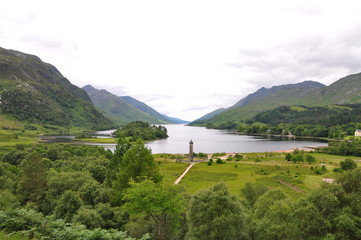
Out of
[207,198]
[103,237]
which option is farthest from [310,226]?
[103,237]

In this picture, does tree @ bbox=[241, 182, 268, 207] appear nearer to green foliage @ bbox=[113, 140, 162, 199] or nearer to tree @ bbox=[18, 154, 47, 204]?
green foliage @ bbox=[113, 140, 162, 199]

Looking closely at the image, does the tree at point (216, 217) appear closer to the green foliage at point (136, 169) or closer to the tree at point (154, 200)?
the tree at point (154, 200)

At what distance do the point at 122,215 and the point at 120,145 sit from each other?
27501 millimetres

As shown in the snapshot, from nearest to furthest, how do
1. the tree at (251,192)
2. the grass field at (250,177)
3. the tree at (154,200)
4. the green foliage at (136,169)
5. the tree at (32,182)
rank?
the tree at (154,200) < the green foliage at (136,169) < the tree at (251,192) < the tree at (32,182) < the grass field at (250,177)

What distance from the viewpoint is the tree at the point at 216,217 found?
24.0 m

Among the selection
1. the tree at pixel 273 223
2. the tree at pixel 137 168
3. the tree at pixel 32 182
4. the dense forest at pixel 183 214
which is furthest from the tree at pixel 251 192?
the tree at pixel 32 182

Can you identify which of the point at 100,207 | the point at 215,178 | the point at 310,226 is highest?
the point at 310,226

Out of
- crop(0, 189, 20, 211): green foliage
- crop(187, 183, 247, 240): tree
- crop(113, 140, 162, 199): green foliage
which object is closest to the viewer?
crop(187, 183, 247, 240): tree

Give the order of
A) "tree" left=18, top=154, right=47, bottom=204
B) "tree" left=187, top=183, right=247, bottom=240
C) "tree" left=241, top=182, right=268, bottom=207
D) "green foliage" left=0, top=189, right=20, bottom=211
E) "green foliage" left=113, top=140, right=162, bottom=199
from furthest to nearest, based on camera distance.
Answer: "tree" left=18, top=154, right=47, bottom=204 → "tree" left=241, top=182, right=268, bottom=207 → "green foliage" left=113, top=140, right=162, bottom=199 → "green foliage" left=0, top=189, right=20, bottom=211 → "tree" left=187, top=183, right=247, bottom=240

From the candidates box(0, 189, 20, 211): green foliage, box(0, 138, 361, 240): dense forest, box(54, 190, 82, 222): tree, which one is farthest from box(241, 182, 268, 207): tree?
box(0, 189, 20, 211): green foliage

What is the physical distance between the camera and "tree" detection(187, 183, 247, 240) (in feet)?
78.8

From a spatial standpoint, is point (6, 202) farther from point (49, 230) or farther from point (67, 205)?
point (49, 230)

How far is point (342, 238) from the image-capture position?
774 inches

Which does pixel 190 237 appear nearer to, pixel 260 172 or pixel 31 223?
pixel 31 223
